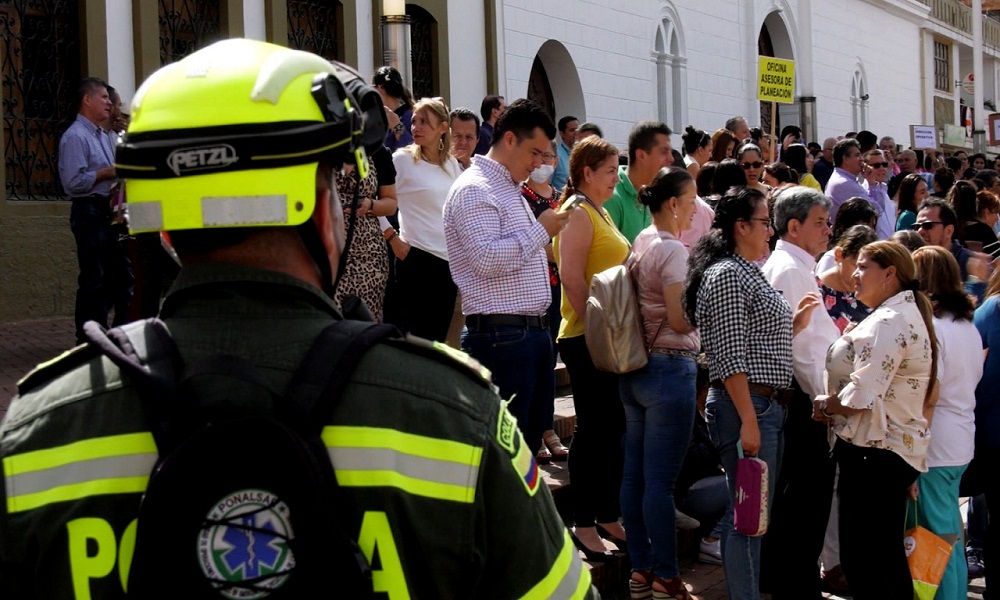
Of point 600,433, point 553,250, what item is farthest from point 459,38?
point 600,433

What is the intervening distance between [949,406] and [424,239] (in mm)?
2733

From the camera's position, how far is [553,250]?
675cm

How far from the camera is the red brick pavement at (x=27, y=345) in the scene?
26.4 ft

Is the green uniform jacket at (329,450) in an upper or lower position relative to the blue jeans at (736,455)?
upper

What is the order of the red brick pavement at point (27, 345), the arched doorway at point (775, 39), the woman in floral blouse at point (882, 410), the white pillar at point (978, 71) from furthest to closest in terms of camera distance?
1. the white pillar at point (978, 71)
2. the arched doorway at point (775, 39)
3. the red brick pavement at point (27, 345)
4. the woman in floral blouse at point (882, 410)

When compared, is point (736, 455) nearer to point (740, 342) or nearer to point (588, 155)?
point (740, 342)

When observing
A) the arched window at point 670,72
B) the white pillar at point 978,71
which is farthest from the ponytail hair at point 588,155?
the white pillar at point 978,71

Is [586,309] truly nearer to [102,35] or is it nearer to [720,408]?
[720,408]

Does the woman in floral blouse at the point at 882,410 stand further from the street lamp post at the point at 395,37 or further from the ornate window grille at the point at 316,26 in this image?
the ornate window grille at the point at 316,26

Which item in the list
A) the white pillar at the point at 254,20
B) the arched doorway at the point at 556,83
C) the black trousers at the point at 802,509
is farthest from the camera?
the arched doorway at the point at 556,83

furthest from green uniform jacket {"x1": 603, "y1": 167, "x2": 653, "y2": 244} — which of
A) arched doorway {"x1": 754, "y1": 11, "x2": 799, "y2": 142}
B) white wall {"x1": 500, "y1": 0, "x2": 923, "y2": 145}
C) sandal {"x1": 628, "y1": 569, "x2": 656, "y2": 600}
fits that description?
arched doorway {"x1": 754, "y1": 11, "x2": 799, "y2": 142}

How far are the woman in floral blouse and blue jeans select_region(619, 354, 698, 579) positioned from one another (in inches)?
25.6

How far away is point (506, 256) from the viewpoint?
18.1ft

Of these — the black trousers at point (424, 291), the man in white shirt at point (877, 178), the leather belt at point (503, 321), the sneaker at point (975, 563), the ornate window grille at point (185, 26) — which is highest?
the ornate window grille at point (185, 26)
